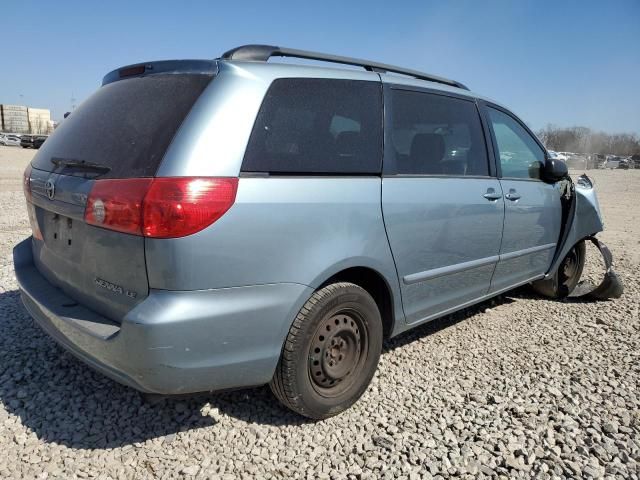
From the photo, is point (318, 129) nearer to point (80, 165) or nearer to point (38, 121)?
point (80, 165)

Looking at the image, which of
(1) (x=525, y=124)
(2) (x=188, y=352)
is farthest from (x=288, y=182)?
(1) (x=525, y=124)

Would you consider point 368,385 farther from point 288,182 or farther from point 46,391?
point 46,391

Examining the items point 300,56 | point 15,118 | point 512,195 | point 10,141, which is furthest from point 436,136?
point 15,118

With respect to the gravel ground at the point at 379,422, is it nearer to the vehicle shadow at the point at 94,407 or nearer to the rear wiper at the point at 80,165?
the vehicle shadow at the point at 94,407

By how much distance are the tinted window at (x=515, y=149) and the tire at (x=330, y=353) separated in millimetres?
1860

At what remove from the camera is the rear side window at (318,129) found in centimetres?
218

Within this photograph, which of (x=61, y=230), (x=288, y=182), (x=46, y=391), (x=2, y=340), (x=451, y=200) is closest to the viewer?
(x=288, y=182)

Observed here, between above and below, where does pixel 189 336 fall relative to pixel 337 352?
above

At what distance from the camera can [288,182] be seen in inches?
86.7

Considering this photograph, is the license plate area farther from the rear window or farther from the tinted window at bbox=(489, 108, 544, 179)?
the tinted window at bbox=(489, 108, 544, 179)

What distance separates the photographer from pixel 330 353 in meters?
2.55

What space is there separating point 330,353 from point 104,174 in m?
1.43

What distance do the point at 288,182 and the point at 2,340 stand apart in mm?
2525

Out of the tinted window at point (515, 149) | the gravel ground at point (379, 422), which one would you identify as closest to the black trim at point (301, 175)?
the gravel ground at point (379, 422)
